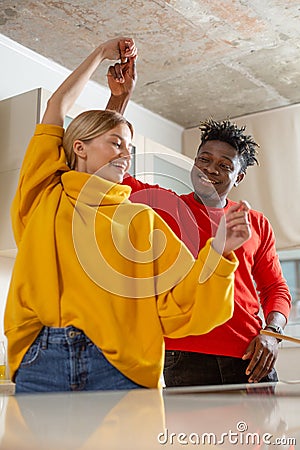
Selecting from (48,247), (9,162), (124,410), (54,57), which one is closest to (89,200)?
(48,247)

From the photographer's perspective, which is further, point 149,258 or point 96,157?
point 96,157

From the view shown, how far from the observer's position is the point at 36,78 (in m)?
3.09

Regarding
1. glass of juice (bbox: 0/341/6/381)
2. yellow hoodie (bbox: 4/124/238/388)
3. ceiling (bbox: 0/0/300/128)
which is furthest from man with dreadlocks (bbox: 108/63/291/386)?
glass of juice (bbox: 0/341/6/381)

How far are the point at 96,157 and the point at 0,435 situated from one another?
945mm

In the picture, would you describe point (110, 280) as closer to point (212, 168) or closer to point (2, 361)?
point (212, 168)

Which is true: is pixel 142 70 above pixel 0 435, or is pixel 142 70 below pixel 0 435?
above

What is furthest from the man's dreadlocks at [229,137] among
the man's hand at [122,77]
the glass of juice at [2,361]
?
the glass of juice at [2,361]

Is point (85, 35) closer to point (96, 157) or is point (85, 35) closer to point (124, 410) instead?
point (96, 157)

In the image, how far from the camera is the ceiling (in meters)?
2.66

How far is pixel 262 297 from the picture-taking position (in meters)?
2.00

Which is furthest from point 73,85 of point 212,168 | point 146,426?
point 146,426

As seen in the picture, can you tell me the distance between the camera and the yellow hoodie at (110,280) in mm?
1005

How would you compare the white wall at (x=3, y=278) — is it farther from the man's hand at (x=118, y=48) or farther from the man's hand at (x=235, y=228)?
the man's hand at (x=235, y=228)

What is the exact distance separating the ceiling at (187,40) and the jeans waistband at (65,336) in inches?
76.5
